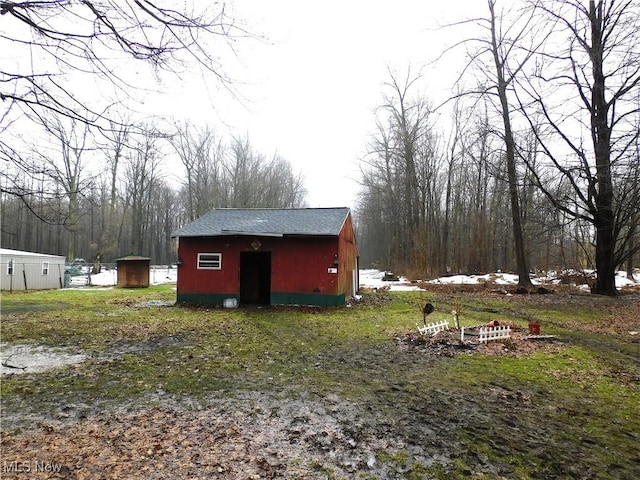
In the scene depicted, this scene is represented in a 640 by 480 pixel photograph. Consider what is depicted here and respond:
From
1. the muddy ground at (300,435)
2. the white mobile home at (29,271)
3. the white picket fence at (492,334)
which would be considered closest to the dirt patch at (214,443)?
the muddy ground at (300,435)

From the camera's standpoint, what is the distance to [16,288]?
20.8 metres

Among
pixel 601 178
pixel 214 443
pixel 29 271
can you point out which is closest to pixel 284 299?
pixel 214 443

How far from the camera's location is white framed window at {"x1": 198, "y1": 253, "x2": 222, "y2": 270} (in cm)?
1392

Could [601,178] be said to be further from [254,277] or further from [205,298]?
[205,298]

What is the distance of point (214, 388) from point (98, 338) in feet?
15.2

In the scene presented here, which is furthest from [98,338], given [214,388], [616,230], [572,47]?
[616,230]

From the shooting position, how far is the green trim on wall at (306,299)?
13.5 metres

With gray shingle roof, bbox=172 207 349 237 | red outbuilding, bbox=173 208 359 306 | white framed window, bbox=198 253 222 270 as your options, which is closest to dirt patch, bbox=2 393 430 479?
gray shingle roof, bbox=172 207 349 237

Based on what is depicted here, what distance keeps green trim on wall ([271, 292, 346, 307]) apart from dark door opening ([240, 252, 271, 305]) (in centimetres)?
260

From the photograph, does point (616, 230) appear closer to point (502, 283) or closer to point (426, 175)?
point (502, 283)

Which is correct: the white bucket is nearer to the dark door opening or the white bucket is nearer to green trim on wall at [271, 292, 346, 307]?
green trim on wall at [271, 292, 346, 307]

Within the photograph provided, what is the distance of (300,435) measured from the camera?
3.73 metres

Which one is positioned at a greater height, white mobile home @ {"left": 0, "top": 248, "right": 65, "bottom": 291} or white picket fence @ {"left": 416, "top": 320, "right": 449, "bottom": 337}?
white mobile home @ {"left": 0, "top": 248, "right": 65, "bottom": 291}

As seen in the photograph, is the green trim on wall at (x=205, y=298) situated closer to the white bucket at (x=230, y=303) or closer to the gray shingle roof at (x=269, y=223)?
the white bucket at (x=230, y=303)
